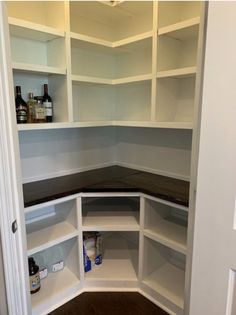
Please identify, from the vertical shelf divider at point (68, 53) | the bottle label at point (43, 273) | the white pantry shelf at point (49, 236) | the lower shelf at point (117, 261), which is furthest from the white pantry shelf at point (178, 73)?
the bottle label at point (43, 273)

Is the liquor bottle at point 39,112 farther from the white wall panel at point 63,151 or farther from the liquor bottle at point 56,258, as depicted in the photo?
the liquor bottle at point 56,258

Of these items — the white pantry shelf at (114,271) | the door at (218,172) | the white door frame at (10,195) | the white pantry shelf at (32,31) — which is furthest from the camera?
the white pantry shelf at (114,271)

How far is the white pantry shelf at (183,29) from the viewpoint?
1491 mm

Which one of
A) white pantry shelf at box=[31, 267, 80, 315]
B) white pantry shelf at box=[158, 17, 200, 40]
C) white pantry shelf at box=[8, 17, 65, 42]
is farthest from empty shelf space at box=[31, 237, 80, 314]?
white pantry shelf at box=[158, 17, 200, 40]

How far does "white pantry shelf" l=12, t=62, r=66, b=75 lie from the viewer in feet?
4.95

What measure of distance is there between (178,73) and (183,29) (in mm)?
281

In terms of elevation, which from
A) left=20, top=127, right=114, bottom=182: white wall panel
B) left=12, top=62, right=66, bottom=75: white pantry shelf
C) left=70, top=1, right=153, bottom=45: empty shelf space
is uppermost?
left=70, top=1, right=153, bottom=45: empty shelf space

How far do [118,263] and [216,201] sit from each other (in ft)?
5.62

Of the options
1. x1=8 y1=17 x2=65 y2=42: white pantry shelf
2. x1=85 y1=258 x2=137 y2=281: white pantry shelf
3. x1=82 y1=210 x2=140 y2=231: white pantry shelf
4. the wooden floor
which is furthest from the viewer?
x1=85 y1=258 x2=137 y2=281: white pantry shelf

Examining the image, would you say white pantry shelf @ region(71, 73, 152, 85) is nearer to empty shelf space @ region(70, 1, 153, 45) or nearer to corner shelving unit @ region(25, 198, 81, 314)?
empty shelf space @ region(70, 1, 153, 45)

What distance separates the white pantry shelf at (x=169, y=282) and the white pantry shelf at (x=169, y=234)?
1.32ft

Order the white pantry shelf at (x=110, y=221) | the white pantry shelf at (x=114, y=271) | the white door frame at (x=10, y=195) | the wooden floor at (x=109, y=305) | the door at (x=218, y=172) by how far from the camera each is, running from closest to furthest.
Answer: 1. the door at (x=218, y=172)
2. the white door frame at (x=10, y=195)
3. the wooden floor at (x=109, y=305)
4. the white pantry shelf at (x=110, y=221)
5. the white pantry shelf at (x=114, y=271)

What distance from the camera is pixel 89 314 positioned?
5.59ft

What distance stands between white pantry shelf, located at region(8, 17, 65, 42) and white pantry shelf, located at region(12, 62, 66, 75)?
0.73ft
